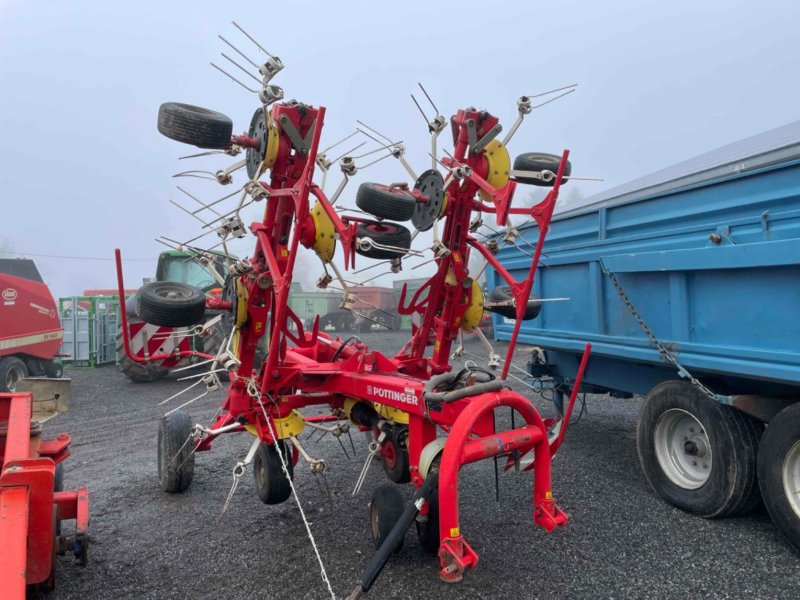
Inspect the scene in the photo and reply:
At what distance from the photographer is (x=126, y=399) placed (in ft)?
28.1

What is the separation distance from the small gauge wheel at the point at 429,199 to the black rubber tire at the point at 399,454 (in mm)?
1337

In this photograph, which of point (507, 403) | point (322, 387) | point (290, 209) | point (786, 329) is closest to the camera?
point (507, 403)

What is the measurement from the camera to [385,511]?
294cm

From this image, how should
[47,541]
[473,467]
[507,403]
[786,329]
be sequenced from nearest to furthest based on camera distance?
[47,541] < [507,403] < [786,329] < [473,467]

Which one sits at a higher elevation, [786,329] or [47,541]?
[786,329]

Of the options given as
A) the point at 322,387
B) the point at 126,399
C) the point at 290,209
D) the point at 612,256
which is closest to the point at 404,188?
the point at 290,209

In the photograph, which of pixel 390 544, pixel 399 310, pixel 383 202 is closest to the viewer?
pixel 390 544

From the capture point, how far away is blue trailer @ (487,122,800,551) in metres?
3.07

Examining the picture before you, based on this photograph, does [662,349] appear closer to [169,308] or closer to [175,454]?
[169,308]

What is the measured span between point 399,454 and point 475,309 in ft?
3.61

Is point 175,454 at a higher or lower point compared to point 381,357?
lower

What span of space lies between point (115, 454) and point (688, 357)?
491 cm

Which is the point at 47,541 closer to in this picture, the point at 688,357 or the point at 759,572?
the point at 759,572

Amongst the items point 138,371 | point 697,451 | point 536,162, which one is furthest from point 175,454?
point 138,371
